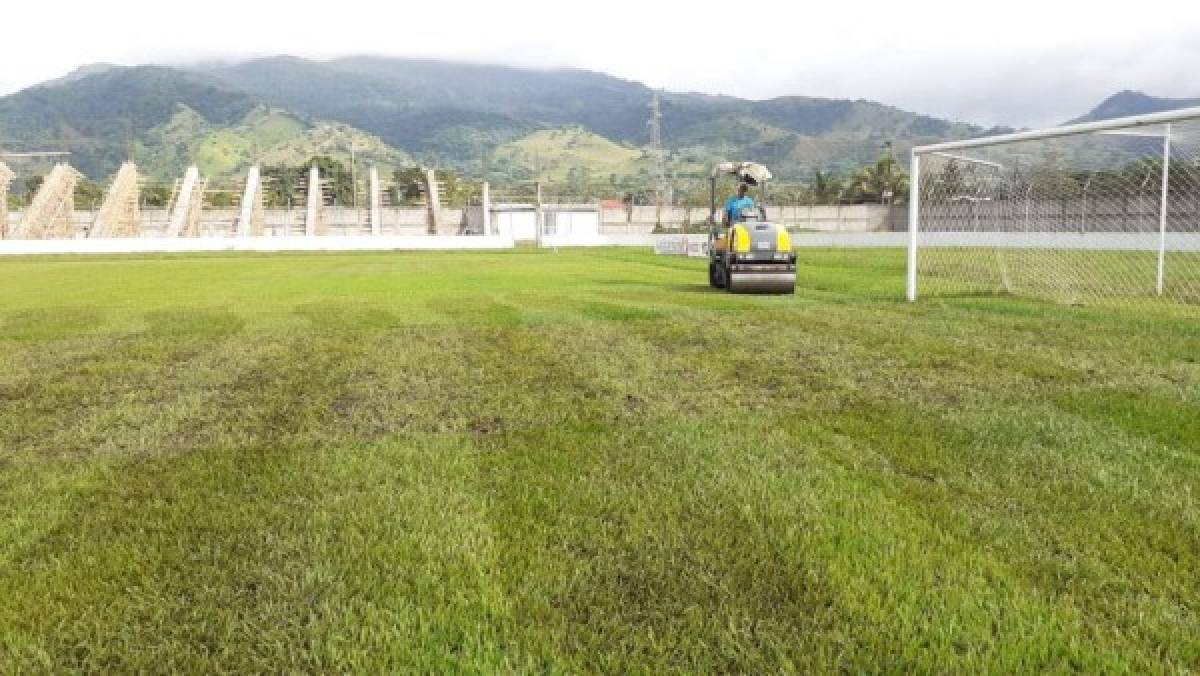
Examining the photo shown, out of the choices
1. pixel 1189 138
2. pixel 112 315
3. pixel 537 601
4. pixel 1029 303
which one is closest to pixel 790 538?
pixel 537 601

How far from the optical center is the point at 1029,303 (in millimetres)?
13375

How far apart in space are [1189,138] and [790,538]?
1334cm

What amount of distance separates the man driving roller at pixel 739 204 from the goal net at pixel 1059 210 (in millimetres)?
2813

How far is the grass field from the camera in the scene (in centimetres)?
292

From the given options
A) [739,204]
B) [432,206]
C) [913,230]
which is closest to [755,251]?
[739,204]

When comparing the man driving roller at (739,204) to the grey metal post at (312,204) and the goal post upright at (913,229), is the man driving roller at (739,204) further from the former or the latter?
the grey metal post at (312,204)

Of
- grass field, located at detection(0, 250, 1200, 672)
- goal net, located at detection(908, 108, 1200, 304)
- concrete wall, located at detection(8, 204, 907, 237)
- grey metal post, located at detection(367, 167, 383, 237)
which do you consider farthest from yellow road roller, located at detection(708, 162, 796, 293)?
concrete wall, located at detection(8, 204, 907, 237)

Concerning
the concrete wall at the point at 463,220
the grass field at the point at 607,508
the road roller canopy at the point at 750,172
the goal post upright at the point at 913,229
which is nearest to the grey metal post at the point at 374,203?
the concrete wall at the point at 463,220

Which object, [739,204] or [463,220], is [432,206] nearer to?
[463,220]

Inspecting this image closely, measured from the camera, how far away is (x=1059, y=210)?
19500 mm

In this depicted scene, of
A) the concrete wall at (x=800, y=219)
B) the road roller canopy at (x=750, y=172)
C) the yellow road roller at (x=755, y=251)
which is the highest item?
the concrete wall at (x=800, y=219)

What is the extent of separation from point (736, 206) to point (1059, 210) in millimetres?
8394

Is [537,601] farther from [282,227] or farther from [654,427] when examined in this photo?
[282,227]

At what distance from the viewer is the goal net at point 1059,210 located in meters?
14.3
